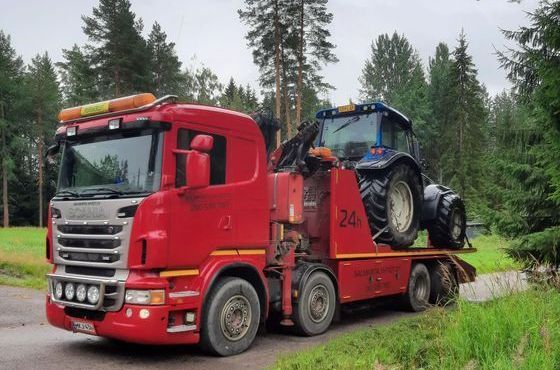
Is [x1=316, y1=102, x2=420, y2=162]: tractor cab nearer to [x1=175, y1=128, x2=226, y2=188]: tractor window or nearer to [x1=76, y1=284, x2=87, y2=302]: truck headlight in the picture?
[x1=175, y1=128, x2=226, y2=188]: tractor window

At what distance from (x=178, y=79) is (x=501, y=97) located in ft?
242

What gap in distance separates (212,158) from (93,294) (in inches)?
83.8

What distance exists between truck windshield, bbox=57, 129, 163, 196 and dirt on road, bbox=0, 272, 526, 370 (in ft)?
6.46

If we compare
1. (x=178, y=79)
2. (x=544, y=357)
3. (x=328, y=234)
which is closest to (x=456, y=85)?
(x=178, y=79)

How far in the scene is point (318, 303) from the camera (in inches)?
338

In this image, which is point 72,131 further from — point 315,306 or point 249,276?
point 315,306

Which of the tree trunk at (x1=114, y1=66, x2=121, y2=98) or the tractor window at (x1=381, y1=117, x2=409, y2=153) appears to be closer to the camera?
the tractor window at (x1=381, y1=117, x2=409, y2=153)

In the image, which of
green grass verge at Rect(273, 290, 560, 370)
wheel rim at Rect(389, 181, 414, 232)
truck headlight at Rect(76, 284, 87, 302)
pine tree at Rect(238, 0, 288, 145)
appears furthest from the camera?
pine tree at Rect(238, 0, 288, 145)

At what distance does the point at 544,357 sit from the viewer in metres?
4.81

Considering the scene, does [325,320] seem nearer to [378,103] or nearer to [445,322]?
[445,322]

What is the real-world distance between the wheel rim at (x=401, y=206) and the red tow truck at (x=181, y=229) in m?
1.74

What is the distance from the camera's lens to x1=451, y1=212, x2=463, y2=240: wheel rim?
1184 centimetres

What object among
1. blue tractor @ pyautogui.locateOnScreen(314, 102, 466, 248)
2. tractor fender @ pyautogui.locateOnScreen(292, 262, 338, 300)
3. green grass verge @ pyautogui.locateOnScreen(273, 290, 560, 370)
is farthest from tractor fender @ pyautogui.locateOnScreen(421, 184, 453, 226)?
green grass verge @ pyautogui.locateOnScreen(273, 290, 560, 370)

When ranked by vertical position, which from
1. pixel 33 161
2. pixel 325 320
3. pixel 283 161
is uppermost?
pixel 33 161
